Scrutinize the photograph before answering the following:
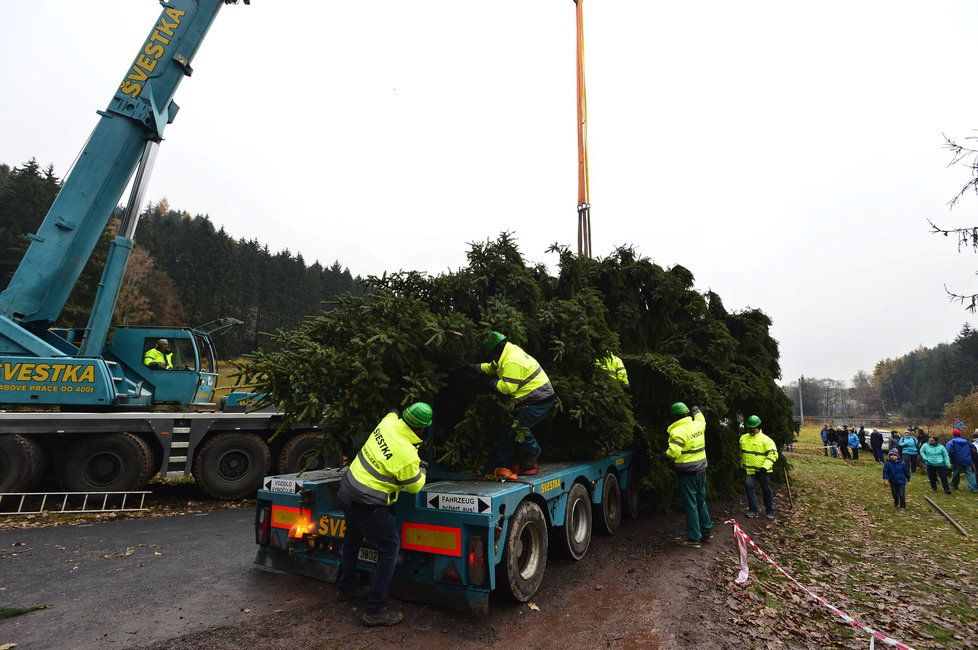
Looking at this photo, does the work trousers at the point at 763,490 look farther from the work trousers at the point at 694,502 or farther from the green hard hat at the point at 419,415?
the green hard hat at the point at 419,415

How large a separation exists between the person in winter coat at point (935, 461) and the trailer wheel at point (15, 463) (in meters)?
20.5

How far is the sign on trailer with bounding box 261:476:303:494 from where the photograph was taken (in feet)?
17.2

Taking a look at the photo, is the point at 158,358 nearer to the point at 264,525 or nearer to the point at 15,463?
the point at 15,463

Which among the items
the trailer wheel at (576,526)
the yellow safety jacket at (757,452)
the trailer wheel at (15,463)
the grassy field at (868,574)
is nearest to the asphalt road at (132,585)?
the trailer wheel at (15,463)

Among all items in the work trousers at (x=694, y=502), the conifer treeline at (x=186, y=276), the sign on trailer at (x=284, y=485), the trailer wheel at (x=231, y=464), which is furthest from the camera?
the conifer treeline at (x=186, y=276)

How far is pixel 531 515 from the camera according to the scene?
5055 mm

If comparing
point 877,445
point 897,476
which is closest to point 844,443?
point 877,445

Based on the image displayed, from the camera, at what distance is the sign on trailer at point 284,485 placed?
523 centimetres

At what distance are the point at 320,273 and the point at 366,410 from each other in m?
58.5

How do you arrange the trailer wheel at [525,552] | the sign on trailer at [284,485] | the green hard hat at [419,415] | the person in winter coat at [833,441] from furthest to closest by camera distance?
the person in winter coat at [833,441], the sign on trailer at [284,485], the trailer wheel at [525,552], the green hard hat at [419,415]

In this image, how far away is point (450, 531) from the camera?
4398 millimetres

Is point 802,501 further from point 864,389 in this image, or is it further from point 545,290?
point 864,389

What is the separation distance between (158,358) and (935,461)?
63.8 ft

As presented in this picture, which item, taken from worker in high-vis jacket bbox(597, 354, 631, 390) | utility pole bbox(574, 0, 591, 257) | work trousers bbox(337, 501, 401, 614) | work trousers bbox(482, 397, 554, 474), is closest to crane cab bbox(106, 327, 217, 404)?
work trousers bbox(482, 397, 554, 474)
